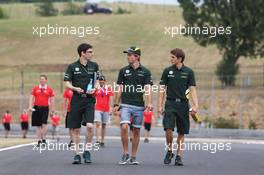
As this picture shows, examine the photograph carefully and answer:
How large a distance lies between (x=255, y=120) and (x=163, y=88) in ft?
99.1

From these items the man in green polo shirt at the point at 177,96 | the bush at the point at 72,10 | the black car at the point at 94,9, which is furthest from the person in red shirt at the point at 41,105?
the bush at the point at 72,10

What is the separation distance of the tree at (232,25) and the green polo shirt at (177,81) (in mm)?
37577

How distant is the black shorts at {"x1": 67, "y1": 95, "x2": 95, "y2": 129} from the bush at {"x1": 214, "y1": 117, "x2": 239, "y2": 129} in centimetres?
2857

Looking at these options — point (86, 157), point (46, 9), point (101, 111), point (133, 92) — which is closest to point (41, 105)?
point (101, 111)

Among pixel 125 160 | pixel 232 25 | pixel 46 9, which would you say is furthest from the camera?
pixel 46 9

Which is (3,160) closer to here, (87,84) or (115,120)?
(87,84)

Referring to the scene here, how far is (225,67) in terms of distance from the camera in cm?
5612

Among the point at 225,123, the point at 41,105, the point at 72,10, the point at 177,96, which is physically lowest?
the point at 225,123

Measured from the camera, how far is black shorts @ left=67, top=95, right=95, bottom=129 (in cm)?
1526

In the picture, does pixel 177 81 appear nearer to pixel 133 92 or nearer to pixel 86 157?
pixel 133 92

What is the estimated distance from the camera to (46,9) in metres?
102

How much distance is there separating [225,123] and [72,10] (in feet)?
203

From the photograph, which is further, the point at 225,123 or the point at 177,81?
the point at 225,123

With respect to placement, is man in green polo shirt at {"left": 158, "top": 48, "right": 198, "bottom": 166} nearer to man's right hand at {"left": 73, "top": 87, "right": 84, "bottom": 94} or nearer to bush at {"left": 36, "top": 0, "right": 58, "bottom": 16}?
man's right hand at {"left": 73, "top": 87, "right": 84, "bottom": 94}
